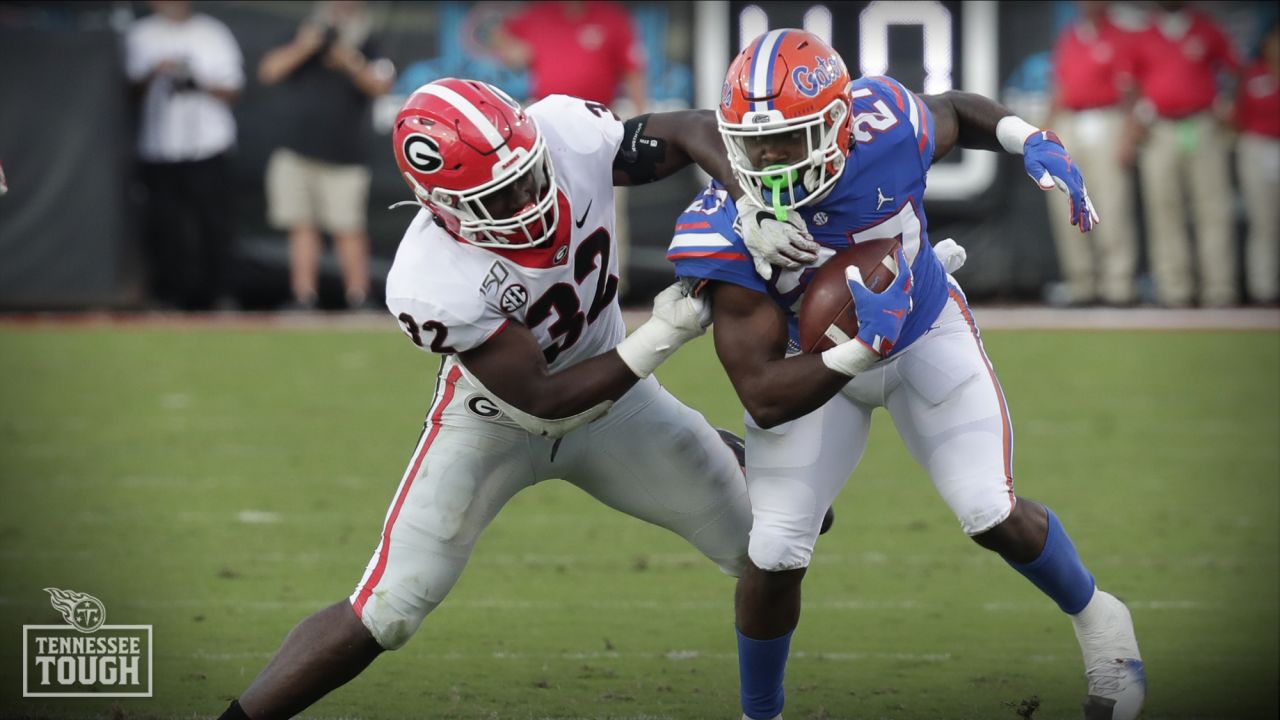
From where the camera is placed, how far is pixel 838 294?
11.9 ft

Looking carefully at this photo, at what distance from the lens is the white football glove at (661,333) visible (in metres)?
3.61

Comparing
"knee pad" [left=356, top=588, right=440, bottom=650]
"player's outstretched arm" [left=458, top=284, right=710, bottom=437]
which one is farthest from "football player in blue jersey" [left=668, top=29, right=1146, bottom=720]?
"knee pad" [left=356, top=588, right=440, bottom=650]

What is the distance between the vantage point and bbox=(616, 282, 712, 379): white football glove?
11.8ft

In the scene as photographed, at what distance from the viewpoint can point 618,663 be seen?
4445 millimetres

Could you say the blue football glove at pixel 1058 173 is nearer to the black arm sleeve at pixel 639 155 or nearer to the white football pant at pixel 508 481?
the black arm sleeve at pixel 639 155

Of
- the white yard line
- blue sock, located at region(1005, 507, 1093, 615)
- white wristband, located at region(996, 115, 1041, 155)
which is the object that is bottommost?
the white yard line

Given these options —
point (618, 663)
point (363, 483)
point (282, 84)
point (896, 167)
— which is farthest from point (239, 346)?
point (896, 167)

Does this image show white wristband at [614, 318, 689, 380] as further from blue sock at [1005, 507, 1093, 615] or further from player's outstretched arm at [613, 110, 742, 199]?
blue sock at [1005, 507, 1093, 615]

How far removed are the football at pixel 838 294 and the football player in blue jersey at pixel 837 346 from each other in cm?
5

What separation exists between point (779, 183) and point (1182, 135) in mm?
7595

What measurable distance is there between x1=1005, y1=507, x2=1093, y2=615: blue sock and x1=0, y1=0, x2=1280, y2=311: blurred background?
6719 millimetres

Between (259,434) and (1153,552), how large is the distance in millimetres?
3831

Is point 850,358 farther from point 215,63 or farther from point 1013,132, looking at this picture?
point 215,63

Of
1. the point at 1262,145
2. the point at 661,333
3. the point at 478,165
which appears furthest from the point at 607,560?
the point at 1262,145
